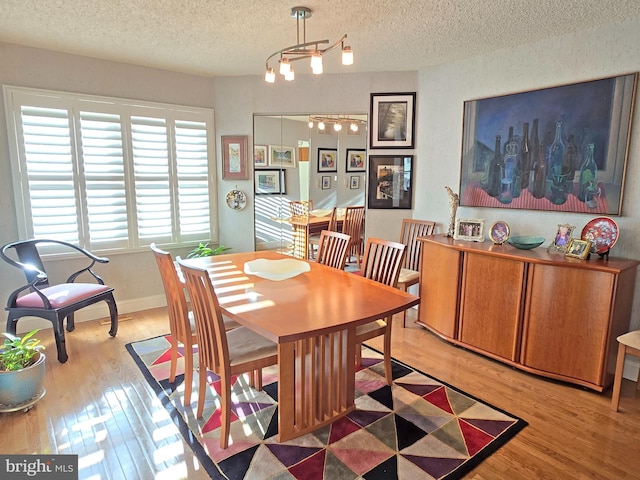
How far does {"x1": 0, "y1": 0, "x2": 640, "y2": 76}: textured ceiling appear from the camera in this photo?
246 cm

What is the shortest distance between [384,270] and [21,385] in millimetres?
2344

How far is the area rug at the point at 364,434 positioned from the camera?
76.0 inches

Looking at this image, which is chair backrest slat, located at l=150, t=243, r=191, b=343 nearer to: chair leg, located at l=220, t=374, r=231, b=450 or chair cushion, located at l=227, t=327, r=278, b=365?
chair cushion, located at l=227, t=327, r=278, b=365

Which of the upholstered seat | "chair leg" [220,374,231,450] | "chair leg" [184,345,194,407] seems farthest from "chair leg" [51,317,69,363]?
"chair leg" [220,374,231,450]

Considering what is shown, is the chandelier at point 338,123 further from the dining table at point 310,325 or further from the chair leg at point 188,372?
the chair leg at point 188,372

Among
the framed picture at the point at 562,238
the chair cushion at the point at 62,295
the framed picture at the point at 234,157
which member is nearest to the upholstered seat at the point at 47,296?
the chair cushion at the point at 62,295

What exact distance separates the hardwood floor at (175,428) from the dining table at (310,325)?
58 cm

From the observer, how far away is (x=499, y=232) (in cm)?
325

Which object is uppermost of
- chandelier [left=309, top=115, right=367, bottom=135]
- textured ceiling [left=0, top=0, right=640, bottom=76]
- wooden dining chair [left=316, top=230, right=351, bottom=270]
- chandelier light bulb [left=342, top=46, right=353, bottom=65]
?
textured ceiling [left=0, top=0, right=640, bottom=76]

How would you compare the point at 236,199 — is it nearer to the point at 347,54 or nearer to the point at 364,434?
the point at 347,54

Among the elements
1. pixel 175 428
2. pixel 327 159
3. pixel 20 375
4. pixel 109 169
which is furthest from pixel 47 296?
pixel 327 159

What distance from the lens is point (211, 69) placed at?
403cm

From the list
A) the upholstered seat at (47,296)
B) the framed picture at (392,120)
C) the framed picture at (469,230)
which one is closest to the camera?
the upholstered seat at (47,296)

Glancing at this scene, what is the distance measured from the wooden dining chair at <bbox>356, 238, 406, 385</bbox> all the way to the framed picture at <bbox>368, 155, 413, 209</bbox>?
1.43 m
